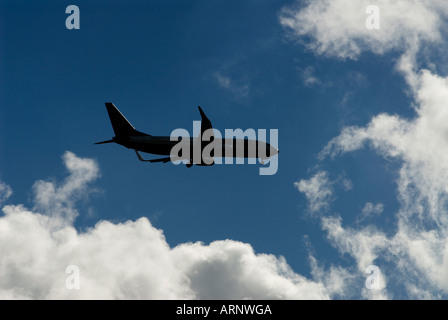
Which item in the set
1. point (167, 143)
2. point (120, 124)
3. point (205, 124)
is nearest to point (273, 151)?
point (205, 124)

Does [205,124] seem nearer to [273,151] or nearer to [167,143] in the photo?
[167,143]

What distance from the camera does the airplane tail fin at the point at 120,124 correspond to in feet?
305

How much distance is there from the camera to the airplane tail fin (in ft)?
305

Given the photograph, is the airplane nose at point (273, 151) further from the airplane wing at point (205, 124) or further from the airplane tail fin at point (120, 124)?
the airplane tail fin at point (120, 124)

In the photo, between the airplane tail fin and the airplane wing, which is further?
the airplane tail fin

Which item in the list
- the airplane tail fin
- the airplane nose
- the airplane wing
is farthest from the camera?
the airplane nose

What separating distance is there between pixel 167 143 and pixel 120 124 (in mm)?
11470

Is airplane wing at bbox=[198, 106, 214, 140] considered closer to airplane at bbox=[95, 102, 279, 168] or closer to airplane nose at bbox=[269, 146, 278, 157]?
airplane at bbox=[95, 102, 279, 168]

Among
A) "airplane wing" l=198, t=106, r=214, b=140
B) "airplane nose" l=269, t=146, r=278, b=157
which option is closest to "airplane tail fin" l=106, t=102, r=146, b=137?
"airplane wing" l=198, t=106, r=214, b=140

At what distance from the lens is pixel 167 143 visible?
89938mm

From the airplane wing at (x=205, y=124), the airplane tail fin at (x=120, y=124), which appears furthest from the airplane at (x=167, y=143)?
the airplane wing at (x=205, y=124)
